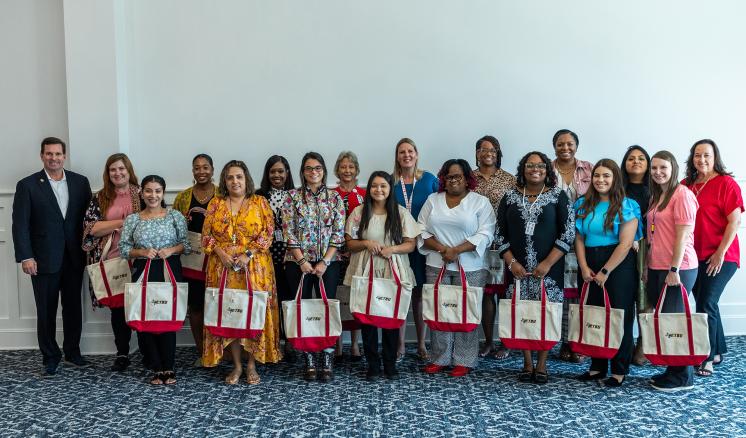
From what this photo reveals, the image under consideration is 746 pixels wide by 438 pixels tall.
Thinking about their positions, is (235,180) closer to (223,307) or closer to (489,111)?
(223,307)

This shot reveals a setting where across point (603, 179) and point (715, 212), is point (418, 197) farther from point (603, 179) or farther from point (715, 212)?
point (715, 212)

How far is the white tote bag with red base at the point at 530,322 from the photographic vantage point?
12.6 ft

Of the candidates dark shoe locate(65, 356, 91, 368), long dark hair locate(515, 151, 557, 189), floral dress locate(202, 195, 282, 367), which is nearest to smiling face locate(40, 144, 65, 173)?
floral dress locate(202, 195, 282, 367)

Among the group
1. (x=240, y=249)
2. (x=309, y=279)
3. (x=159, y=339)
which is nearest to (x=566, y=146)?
(x=309, y=279)

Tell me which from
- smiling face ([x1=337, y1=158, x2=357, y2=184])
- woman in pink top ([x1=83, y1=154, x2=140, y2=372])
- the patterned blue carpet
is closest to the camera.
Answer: the patterned blue carpet

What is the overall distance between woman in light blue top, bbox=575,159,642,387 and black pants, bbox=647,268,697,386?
0.13 meters

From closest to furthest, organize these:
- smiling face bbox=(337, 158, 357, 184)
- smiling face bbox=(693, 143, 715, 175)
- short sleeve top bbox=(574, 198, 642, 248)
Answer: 1. short sleeve top bbox=(574, 198, 642, 248)
2. smiling face bbox=(693, 143, 715, 175)
3. smiling face bbox=(337, 158, 357, 184)

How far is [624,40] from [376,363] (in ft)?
11.6

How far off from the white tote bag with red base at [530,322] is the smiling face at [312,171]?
151 cm

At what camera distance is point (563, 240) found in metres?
3.86

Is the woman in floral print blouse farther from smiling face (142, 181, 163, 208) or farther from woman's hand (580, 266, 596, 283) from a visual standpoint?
woman's hand (580, 266, 596, 283)

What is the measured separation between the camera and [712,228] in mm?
4172

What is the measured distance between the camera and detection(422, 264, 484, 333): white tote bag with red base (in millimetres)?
3967

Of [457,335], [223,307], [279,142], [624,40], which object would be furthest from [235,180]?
[624,40]
